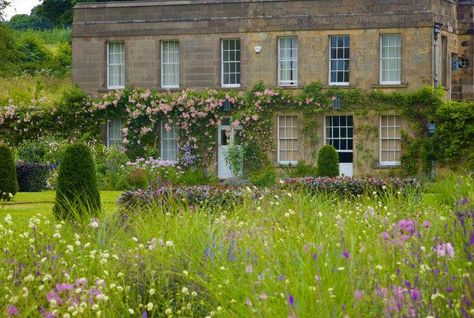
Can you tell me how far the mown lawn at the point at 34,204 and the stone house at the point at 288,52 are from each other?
953 centimetres

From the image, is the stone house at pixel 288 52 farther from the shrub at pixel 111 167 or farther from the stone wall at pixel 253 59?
the shrub at pixel 111 167

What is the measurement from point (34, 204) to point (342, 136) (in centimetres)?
1430

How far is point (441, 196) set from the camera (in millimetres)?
20328

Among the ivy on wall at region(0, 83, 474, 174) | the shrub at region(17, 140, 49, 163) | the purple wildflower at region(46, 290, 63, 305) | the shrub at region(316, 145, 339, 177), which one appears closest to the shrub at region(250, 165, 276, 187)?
the ivy on wall at region(0, 83, 474, 174)

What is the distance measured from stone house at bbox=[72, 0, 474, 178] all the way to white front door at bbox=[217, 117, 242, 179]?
0.04 m

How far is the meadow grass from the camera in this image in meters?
7.95

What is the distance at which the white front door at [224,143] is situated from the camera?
35978mm

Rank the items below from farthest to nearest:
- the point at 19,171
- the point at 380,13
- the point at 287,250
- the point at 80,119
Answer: the point at 80,119 → the point at 380,13 → the point at 19,171 → the point at 287,250

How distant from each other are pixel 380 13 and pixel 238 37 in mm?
4520

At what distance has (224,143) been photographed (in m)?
36.6

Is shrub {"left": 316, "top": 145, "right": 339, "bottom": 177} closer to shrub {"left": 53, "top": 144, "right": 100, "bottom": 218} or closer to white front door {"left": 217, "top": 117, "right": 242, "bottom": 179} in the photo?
white front door {"left": 217, "top": 117, "right": 242, "bottom": 179}

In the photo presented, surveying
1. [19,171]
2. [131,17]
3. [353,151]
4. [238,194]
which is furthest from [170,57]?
[238,194]

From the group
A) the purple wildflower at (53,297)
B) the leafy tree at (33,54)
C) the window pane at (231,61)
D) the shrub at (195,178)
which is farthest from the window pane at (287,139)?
the purple wildflower at (53,297)

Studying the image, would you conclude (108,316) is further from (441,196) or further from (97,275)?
(441,196)
